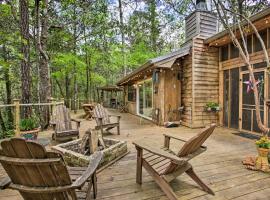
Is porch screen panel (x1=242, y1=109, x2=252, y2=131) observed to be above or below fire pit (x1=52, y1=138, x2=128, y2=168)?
above

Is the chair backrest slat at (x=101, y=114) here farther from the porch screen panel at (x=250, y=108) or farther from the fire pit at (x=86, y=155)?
the porch screen panel at (x=250, y=108)

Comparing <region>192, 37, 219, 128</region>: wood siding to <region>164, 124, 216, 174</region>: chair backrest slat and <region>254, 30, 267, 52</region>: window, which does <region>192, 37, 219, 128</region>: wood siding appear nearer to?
<region>254, 30, 267, 52</region>: window

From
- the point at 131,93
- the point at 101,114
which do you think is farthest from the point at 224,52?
the point at 131,93

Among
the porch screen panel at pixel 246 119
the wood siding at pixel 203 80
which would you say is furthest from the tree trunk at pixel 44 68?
the porch screen panel at pixel 246 119

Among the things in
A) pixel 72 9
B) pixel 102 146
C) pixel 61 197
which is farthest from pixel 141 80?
pixel 61 197

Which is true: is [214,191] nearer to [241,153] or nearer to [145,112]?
[241,153]

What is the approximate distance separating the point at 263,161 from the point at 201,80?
13.3 ft

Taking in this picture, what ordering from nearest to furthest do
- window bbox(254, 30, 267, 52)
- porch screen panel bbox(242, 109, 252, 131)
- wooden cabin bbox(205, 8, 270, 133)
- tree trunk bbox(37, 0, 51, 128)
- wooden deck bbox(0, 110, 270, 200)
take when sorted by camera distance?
wooden deck bbox(0, 110, 270, 200), wooden cabin bbox(205, 8, 270, 133), window bbox(254, 30, 267, 52), porch screen panel bbox(242, 109, 252, 131), tree trunk bbox(37, 0, 51, 128)

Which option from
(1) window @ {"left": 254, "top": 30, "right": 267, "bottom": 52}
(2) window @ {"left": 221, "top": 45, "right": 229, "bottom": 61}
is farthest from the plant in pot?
(1) window @ {"left": 254, "top": 30, "right": 267, "bottom": 52}

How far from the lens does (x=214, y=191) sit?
7.60 feet

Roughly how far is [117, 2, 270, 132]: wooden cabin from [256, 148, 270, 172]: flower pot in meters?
2.88

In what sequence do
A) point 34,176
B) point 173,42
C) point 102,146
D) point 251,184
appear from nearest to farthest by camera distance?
point 34,176 → point 251,184 → point 102,146 → point 173,42

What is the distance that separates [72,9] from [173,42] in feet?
30.4

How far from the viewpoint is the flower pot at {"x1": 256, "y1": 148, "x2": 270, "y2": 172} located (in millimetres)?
2923
